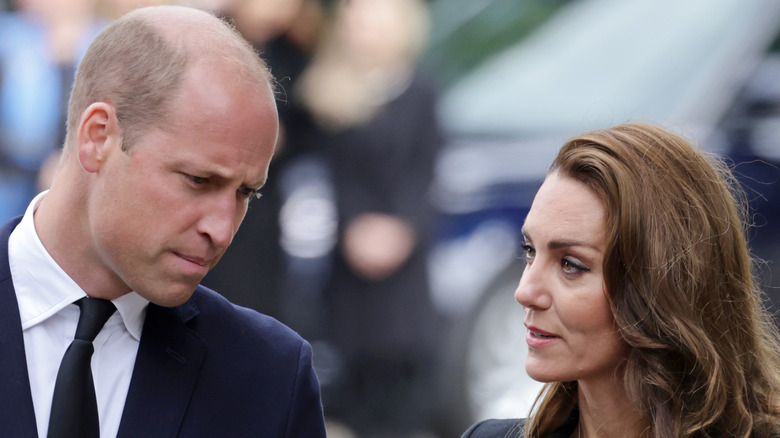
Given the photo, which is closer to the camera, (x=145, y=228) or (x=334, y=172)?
(x=145, y=228)

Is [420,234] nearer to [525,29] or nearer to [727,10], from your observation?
[525,29]

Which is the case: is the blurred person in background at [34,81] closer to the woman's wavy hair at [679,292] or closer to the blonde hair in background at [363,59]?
the blonde hair in background at [363,59]

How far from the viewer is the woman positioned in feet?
7.52

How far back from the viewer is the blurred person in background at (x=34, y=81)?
5.05 meters

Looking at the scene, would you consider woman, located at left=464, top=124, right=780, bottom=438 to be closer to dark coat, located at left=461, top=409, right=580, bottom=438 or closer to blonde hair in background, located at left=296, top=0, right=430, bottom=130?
dark coat, located at left=461, top=409, right=580, bottom=438

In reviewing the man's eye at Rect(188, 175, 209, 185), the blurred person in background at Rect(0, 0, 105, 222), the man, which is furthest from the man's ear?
the blurred person in background at Rect(0, 0, 105, 222)

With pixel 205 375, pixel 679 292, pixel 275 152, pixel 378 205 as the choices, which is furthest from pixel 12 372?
pixel 378 205

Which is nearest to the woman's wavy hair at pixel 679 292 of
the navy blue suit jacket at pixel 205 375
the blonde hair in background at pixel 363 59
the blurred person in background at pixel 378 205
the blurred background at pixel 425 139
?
the navy blue suit jacket at pixel 205 375

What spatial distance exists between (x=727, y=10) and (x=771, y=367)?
3.32 meters

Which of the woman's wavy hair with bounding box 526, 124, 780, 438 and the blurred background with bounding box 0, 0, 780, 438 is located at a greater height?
the woman's wavy hair with bounding box 526, 124, 780, 438

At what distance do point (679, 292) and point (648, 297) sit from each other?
69 millimetres

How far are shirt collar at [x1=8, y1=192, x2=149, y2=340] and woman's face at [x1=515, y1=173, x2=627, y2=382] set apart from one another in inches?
36.0

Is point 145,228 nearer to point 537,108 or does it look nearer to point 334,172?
point 334,172

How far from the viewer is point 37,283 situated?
2172mm
